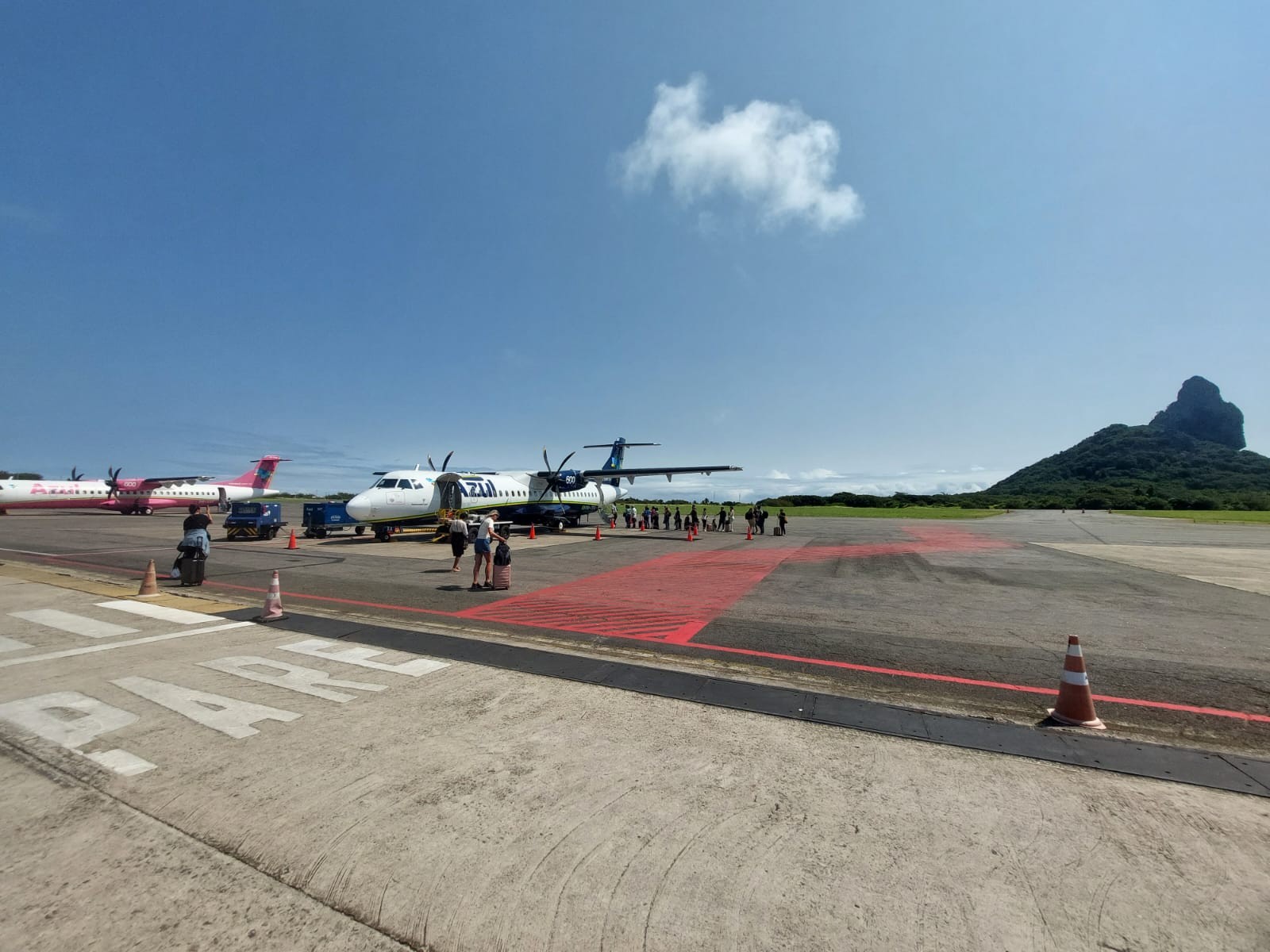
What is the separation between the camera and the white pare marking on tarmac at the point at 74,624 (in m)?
7.60

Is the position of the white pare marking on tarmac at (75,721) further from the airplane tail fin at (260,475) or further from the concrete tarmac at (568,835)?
the airplane tail fin at (260,475)

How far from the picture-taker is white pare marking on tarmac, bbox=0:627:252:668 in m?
6.32

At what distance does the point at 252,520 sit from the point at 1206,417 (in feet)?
902

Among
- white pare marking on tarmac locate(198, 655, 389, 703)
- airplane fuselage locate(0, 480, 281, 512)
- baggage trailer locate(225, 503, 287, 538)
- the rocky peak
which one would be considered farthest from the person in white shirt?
the rocky peak

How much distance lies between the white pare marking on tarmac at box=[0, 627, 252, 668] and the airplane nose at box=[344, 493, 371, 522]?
44.7ft

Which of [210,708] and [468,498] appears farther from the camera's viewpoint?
[468,498]

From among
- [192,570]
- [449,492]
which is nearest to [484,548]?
[192,570]

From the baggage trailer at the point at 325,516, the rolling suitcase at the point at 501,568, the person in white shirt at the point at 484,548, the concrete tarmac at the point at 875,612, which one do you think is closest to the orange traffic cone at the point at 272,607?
the concrete tarmac at the point at 875,612

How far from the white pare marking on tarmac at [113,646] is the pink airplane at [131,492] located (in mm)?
41509

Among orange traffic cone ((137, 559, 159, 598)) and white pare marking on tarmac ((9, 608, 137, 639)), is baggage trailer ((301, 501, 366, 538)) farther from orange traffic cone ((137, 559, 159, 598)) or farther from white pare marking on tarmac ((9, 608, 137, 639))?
white pare marking on tarmac ((9, 608, 137, 639))

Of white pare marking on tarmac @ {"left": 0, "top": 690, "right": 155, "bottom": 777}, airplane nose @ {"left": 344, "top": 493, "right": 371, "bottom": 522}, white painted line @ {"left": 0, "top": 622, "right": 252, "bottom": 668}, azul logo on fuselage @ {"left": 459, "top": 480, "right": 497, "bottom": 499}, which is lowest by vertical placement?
white pare marking on tarmac @ {"left": 0, "top": 690, "right": 155, "bottom": 777}

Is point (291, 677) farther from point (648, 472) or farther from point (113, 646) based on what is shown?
point (648, 472)

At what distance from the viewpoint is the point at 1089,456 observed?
6860 inches

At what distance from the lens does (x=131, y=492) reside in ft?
156
